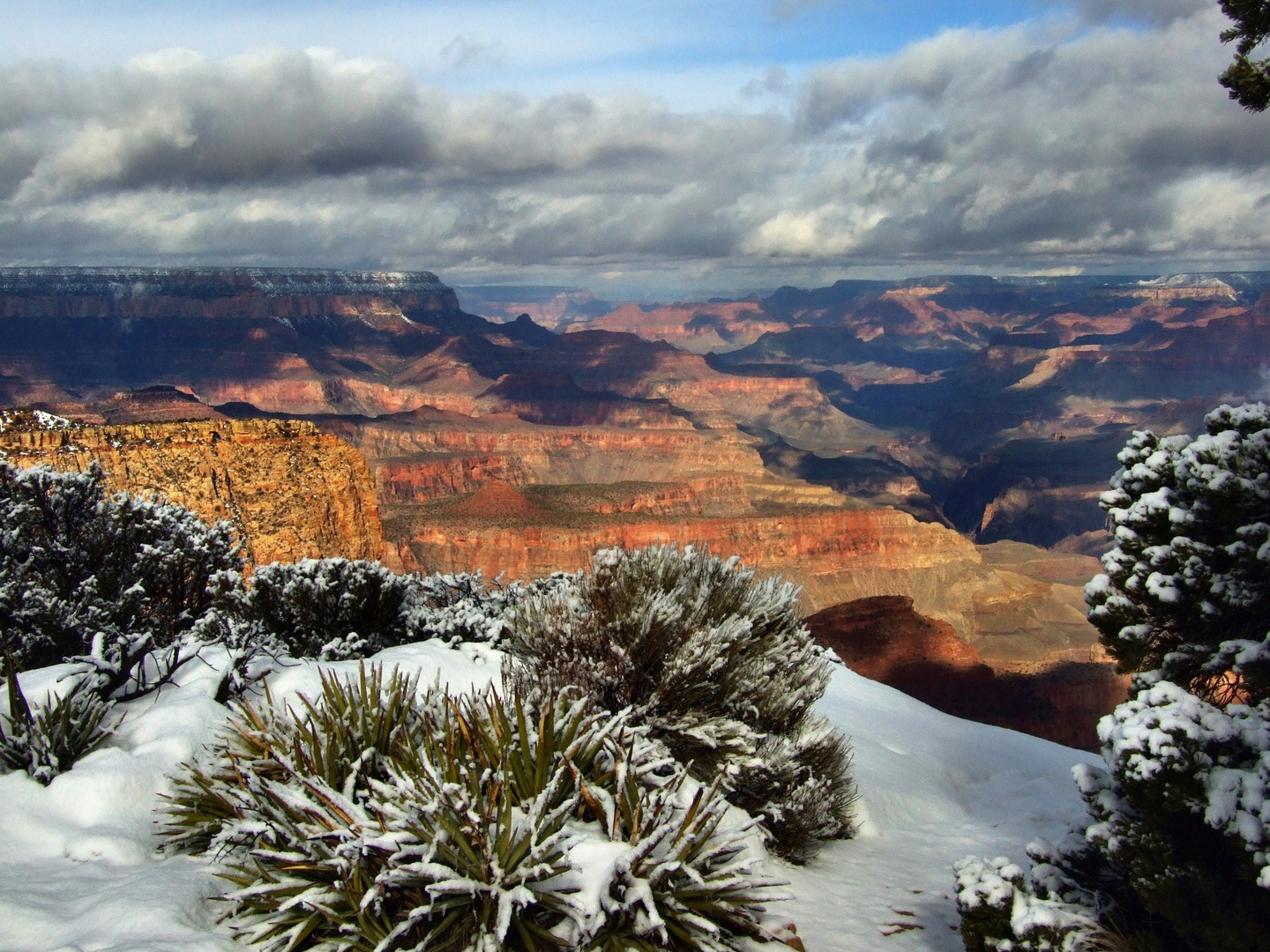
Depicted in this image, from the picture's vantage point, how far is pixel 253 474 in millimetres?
28484

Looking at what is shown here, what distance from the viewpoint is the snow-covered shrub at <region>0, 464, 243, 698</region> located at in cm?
911

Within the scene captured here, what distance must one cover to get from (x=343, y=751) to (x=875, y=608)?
4527 cm

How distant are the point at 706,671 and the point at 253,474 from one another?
24.5 meters

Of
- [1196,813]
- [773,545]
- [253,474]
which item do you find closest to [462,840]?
[1196,813]

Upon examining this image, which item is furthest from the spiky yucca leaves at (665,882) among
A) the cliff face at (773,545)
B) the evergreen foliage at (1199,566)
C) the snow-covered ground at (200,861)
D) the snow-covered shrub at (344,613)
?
the cliff face at (773,545)

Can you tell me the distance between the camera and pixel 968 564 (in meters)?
89.0

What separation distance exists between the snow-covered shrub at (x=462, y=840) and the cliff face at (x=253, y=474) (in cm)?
2157

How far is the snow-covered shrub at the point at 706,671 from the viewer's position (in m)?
7.11

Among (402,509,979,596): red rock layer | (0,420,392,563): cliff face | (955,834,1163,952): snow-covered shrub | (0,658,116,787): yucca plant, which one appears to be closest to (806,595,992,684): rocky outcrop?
(402,509,979,596): red rock layer

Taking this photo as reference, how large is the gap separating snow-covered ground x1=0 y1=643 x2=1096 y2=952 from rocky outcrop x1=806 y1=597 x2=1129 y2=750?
28338mm

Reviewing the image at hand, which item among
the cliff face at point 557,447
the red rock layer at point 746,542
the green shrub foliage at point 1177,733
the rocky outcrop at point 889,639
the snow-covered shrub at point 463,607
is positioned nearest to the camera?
the green shrub foliage at point 1177,733

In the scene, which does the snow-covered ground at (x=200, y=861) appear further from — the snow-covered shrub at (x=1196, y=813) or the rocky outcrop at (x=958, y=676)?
the rocky outcrop at (x=958, y=676)

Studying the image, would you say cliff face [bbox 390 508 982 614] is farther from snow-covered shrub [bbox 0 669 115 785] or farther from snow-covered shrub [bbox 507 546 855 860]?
snow-covered shrub [bbox 0 669 115 785]

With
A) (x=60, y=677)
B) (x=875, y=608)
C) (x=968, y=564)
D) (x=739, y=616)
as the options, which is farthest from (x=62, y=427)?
(x=968, y=564)
